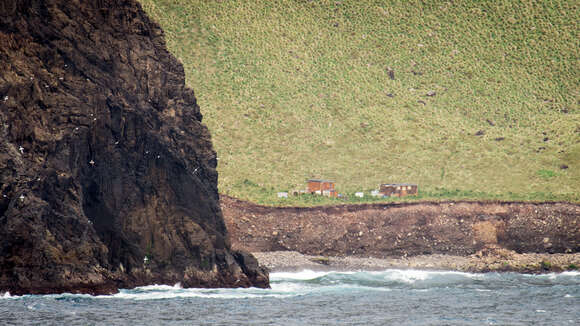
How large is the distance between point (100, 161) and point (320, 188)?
52.2 m

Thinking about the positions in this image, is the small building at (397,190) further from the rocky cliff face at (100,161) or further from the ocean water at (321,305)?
the rocky cliff face at (100,161)

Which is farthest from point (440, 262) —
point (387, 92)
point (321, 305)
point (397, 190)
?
point (387, 92)

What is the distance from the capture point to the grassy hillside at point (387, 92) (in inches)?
5022

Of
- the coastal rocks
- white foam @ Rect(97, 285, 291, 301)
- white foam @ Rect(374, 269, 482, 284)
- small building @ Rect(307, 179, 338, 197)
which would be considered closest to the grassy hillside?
small building @ Rect(307, 179, 338, 197)

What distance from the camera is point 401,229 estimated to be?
363 feet

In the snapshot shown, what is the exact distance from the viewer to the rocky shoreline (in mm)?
103000

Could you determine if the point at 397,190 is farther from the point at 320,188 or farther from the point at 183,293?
the point at 183,293

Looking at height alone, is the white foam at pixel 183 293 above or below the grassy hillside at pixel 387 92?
below

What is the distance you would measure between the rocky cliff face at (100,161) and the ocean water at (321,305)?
2.49 m

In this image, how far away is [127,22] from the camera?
79.5 m

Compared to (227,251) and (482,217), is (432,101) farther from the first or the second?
(227,251)

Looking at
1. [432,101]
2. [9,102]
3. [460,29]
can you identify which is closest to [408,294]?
[9,102]

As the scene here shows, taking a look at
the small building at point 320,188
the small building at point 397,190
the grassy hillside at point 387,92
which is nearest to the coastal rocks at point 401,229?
the grassy hillside at point 387,92

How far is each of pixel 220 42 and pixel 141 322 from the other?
10374 centimetres
